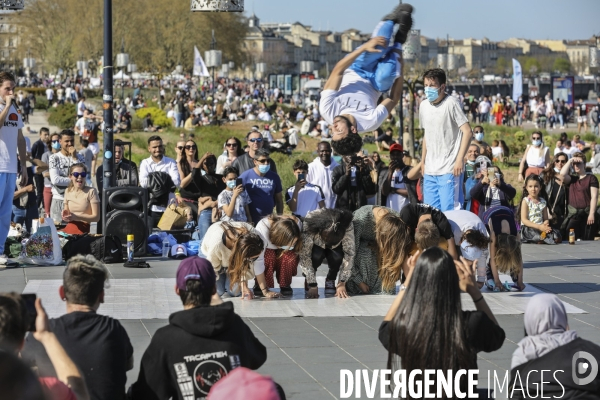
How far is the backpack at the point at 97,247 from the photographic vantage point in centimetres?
1144

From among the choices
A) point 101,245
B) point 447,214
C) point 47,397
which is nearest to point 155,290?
point 101,245

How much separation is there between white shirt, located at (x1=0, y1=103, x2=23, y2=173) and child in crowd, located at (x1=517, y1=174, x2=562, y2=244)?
6329mm

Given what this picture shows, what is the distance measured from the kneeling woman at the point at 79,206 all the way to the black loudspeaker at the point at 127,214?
0.14 m

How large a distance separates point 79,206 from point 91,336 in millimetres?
7330

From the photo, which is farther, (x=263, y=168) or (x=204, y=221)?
(x=204, y=221)

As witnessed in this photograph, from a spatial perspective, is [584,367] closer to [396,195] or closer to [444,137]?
[444,137]

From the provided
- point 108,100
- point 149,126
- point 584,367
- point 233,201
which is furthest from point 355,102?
point 149,126

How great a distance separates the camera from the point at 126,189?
12.1m

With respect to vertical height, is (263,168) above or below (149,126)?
above

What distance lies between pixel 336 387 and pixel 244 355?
2020 mm

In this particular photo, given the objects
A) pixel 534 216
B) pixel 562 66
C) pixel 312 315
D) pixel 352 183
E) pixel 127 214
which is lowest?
pixel 312 315

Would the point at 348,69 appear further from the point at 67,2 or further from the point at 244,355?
the point at 67,2

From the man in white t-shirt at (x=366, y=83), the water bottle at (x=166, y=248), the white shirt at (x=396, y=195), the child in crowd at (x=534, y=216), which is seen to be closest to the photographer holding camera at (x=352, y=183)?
the man in white t-shirt at (x=366, y=83)

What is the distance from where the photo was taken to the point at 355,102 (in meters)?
10.8
